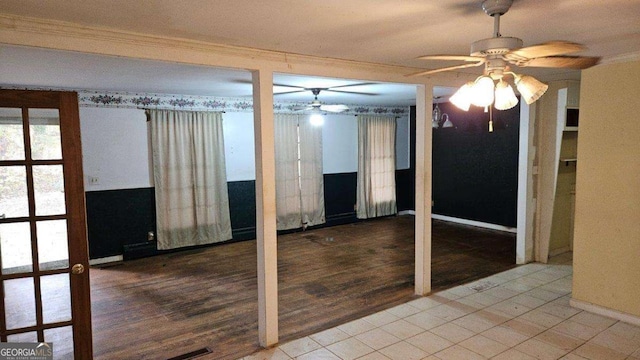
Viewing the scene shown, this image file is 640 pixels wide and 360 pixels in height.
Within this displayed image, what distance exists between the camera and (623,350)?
302 centimetres

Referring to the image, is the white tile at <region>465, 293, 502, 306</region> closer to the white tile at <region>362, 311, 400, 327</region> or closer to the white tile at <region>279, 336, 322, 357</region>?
the white tile at <region>362, 311, 400, 327</region>

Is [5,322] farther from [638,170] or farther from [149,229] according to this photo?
[638,170]

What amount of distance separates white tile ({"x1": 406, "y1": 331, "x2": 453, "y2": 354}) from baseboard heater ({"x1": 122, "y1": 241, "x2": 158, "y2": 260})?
4066 mm

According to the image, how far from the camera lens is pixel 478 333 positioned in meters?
3.31

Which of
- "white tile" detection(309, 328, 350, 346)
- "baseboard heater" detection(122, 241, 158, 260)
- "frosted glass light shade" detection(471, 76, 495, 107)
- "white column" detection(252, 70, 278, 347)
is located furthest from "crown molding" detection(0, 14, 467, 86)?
"baseboard heater" detection(122, 241, 158, 260)

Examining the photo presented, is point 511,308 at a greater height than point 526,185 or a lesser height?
lesser

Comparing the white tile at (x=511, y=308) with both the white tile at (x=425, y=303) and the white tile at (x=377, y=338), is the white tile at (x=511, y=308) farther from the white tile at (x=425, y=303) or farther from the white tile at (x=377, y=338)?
the white tile at (x=377, y=338)

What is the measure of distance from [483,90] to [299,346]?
2344mm

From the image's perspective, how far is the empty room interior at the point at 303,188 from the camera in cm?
236

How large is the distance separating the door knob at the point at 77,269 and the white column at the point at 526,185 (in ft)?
15.9

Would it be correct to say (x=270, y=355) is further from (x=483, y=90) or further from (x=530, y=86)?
(x=530, y=86)

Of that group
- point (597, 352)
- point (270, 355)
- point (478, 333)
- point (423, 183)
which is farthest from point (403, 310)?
point (597, 352)

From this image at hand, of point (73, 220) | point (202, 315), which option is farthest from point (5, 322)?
point (202, 315)

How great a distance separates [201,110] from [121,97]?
112 cm
